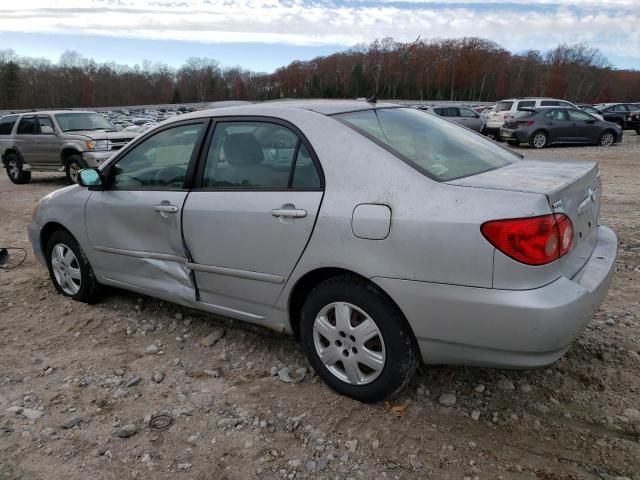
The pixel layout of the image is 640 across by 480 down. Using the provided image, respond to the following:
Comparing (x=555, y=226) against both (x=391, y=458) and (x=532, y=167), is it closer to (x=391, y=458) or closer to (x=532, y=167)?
(x=532, y=167)

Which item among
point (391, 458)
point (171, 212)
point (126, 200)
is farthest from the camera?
point (126, 200)

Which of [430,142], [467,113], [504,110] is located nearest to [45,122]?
[430,142]

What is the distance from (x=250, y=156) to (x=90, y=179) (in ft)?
5.00

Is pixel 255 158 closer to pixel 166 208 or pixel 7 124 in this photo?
pixel 166 208

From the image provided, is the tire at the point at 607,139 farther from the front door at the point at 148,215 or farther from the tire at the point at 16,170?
the front door at the point at 148,215

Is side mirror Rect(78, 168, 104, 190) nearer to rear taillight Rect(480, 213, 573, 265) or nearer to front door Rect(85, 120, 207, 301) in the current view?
front door Rect(85, 120, 207, 301)

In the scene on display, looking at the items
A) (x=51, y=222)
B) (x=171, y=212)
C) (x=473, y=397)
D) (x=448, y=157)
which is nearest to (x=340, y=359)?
(x=473, y=397)

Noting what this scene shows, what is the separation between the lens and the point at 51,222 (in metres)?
4.50

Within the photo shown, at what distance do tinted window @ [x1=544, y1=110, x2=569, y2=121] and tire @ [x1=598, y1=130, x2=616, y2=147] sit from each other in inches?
72.5

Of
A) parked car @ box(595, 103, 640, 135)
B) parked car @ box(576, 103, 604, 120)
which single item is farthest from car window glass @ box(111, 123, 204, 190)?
parked car @ box(595, 103, 640, 135)

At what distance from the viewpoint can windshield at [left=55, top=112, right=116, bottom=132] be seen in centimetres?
1260

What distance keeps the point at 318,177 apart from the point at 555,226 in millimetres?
1214

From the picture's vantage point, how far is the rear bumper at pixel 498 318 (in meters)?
2.28

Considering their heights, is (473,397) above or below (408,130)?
below
